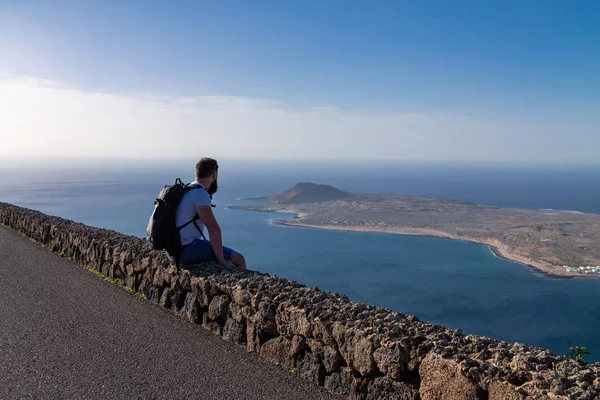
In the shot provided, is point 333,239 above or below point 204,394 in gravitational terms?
below

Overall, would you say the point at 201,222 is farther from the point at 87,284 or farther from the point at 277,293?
the point at 87,284

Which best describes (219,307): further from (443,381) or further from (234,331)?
(443,381)

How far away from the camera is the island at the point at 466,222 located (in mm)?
63894

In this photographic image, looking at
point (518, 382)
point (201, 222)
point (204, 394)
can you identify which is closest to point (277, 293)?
point (204, 394)

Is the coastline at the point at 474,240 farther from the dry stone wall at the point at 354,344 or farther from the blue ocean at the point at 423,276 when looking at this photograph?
the dry stone wall at the point at 354,344

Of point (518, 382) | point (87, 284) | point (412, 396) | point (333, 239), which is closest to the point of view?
point (518, 382)

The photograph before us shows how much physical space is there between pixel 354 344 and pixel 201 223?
9.99 feet

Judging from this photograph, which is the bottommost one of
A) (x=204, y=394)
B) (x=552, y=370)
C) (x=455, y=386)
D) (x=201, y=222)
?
(x=204, y=394)

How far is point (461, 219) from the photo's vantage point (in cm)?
9450

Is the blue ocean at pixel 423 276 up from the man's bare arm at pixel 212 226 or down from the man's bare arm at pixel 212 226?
→ down

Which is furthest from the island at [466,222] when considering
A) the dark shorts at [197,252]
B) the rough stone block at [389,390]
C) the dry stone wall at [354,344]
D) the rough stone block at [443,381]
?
the rough stone block at [443,381]

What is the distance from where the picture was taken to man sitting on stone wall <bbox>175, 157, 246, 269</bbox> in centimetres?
624

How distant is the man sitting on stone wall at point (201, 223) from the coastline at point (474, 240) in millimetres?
57523

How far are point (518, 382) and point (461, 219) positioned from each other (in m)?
96.0
